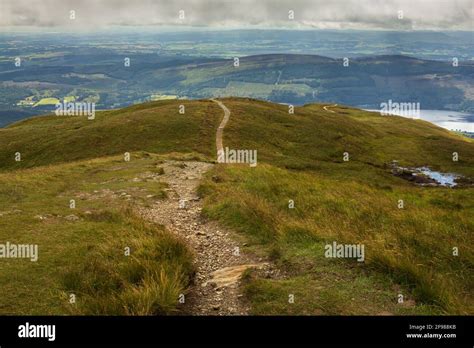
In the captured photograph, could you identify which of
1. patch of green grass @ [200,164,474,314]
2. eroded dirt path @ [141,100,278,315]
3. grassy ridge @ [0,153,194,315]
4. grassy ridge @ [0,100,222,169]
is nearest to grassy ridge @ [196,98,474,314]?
patch of green grass @ [200,164,474,314]

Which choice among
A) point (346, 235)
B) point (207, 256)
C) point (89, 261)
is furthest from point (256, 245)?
point (89, 261)

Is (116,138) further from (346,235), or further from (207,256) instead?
(346,235)

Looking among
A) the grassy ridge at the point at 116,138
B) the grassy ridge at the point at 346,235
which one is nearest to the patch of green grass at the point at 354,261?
the grassy ridge at the point at 346,235

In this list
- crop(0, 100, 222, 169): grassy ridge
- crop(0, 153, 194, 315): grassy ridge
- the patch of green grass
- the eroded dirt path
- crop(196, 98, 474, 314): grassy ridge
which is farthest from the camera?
crop(0, 100, 222, 169): grassy ridge

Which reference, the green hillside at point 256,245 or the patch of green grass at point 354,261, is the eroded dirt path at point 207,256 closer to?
the green hillside at point 256,245

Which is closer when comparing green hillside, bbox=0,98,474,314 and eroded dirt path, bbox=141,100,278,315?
green hillside, bbox=0,98,474,314

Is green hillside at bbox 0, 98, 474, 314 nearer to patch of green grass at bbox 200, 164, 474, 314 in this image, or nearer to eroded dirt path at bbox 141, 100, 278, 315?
patch of green grass at bbox 200, 164, 474, 314
